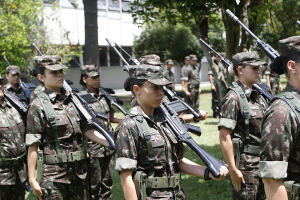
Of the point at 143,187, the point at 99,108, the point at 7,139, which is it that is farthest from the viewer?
the point at 99,108

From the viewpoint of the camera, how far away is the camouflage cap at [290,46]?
2338mm

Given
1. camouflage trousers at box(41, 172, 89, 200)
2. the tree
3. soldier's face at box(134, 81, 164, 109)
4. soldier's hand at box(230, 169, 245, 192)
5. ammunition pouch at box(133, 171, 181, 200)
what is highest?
the tree

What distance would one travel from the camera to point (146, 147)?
2.84 metres

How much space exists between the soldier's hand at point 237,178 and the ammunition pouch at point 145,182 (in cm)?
126

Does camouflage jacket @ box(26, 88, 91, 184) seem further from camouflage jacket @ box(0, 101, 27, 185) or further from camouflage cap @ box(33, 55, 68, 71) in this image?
camouflage jacket @ box(0, 101, 27, 185)

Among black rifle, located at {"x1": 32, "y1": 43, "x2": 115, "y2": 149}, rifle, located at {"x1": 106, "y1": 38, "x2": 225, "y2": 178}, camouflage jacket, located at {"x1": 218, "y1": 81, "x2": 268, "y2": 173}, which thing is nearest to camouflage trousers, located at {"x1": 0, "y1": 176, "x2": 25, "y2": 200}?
black rifle, located at {"x1": 32, "y1": 43, "x2": 115, "y2": 149}

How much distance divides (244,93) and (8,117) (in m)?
3.36

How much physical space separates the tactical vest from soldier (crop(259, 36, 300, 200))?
34.8 inches

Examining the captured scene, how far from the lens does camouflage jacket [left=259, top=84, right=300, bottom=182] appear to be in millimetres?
2223

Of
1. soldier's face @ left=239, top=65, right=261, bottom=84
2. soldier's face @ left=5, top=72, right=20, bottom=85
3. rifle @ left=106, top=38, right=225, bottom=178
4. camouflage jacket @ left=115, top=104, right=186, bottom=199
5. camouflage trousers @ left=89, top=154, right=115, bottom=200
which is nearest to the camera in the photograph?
rifle @ left=106, top=38, right=225, bottom=178

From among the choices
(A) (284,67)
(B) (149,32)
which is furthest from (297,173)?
(B) (149,32)

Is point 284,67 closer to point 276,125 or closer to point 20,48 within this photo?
point 276,125

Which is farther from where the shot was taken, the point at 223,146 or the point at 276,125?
the point at 223,146

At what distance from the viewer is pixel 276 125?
7.34 feet
